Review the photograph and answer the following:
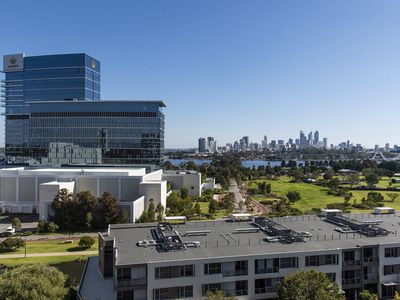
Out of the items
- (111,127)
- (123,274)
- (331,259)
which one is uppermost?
(111,127)

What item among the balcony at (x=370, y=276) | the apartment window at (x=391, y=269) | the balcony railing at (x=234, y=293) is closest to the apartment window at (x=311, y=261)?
the balcony at (x=370, y=276)

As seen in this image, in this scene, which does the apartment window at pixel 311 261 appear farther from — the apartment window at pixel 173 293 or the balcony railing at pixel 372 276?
the apartment window at pixel 173 293

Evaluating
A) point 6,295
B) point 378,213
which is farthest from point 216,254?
point 378,213

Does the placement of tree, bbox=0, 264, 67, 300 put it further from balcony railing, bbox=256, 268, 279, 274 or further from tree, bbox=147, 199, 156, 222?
tree, bbox=147, 199, 156, 222

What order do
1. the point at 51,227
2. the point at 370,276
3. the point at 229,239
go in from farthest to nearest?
Result: the point at 51,227
the point at 229,239
the point at 370,276

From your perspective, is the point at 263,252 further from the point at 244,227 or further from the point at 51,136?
the point at 51,136

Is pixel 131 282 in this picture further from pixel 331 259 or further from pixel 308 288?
pixel 331 259

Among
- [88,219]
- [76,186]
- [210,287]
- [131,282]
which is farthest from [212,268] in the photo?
[76,186]
